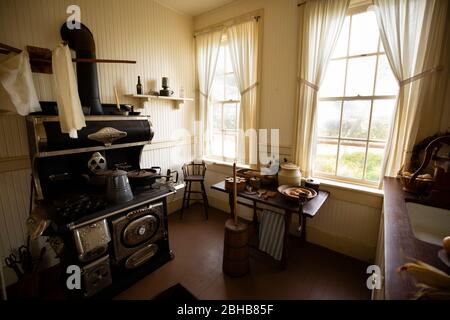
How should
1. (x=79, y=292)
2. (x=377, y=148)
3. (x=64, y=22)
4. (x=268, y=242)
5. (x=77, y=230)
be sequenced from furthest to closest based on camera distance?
(x=268, y=242), (x=377, y=148), (x=64, y=22), (x=79, y=292), (x=77, y=230)

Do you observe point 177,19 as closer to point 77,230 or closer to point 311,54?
point 311,54

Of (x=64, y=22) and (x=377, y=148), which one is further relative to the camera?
(x=377, y=148)

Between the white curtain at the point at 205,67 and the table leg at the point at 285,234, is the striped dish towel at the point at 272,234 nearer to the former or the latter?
the table leg at the point at 285,234

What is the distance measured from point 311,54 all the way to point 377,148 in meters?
1.15

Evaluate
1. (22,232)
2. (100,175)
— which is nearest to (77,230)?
(100,175)

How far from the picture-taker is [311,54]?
2.19 m

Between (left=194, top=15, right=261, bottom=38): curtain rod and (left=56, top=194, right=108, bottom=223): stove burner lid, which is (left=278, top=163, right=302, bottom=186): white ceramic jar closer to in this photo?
(left=56, top=194, right=108, bottom=223): stove burner lid

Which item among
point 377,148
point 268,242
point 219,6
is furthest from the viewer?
point 219,6

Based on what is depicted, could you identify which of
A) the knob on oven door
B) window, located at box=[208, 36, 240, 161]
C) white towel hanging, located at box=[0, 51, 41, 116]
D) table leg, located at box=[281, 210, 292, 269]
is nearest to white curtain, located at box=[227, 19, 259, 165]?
window, located at box=[208, 36, 240, 161]

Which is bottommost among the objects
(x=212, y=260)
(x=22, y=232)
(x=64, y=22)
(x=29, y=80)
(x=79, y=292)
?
(x=212, y=260)

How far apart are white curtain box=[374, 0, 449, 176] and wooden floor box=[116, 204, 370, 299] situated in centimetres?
113

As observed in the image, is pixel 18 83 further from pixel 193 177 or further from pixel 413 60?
pixel 413 60

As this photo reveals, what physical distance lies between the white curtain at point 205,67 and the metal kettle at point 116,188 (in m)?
1.78

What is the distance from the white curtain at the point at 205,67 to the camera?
116 inches
